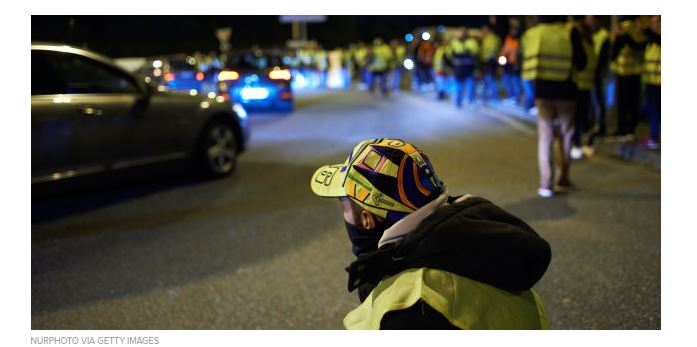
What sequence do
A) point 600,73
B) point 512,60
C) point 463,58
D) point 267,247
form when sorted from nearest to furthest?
point 267,247 < point 600,73 < point 512,60 < point 463,58

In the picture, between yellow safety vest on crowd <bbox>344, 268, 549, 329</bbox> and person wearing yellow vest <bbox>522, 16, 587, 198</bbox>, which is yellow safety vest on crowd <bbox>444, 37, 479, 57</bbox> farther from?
yellow safety vest on crowd <bbox>344, 268, 549, 329</bbox>

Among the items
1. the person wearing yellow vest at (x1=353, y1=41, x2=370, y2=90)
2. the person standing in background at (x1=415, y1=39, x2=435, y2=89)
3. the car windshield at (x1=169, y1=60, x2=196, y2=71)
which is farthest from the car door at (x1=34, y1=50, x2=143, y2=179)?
the person wearing yellow vest at (x1=353, y1=41, x2=370, y2=90)

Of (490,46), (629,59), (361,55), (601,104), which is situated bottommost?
(601,104)

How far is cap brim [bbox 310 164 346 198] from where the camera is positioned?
1.95 metres

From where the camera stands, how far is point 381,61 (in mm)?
22203

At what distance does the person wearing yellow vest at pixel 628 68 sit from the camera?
962 cm

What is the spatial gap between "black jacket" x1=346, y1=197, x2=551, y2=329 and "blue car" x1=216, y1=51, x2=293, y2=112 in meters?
14.8

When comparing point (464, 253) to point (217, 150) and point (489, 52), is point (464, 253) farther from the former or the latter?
point (489, 52)

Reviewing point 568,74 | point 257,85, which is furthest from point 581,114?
point 257,85

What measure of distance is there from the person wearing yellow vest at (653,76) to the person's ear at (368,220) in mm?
7575

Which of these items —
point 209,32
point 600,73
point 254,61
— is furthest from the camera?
point 209,32

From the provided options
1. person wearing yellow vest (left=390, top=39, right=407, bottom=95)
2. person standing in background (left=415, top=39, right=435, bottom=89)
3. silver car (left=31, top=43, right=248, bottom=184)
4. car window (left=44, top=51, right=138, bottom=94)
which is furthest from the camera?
person wearing yellow vest (left=390, top=39, right=407, bottom=95)

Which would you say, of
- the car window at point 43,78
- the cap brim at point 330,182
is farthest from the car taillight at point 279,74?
the cap brim at point 330,182

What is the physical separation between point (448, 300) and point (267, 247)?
380cm
